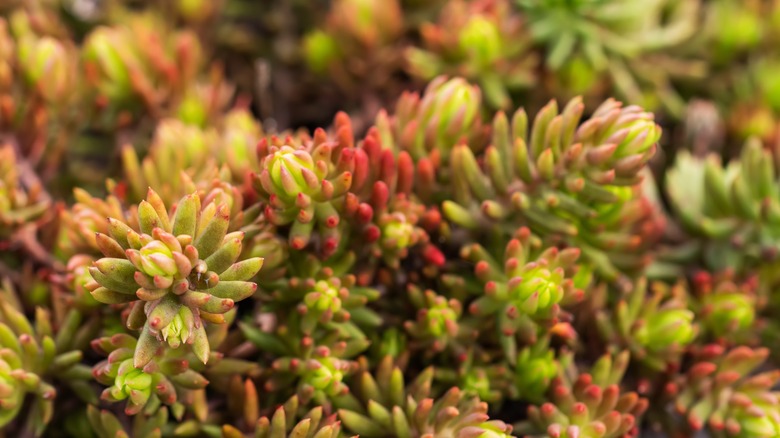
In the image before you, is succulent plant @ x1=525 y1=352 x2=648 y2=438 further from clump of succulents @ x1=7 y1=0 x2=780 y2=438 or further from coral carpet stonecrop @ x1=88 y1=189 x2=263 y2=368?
coral carpet stonecrop @ x1=88 y1=189 x2=263 y2=368

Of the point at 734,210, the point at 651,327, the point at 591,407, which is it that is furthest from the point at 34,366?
the point at 734,210

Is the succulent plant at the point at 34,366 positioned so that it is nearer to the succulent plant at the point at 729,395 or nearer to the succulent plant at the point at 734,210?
the succulent plant at the point at 729,395

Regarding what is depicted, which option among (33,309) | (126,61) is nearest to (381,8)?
(126,61)

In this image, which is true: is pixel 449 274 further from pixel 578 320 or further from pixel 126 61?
pixel 126 61

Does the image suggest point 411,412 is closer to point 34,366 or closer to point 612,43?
point 34,366

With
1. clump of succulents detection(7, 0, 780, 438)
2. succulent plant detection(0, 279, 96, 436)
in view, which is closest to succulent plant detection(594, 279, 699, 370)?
clump of succulents detection(7, 0, 780, 438)

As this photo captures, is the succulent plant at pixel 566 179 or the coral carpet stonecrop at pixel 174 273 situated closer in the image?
the coral carpet stonecrop at pixel 174 273

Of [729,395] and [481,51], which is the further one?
[481,51]

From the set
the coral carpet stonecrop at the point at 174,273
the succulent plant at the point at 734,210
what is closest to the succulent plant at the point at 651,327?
the succulent plant at the point at 734,210
